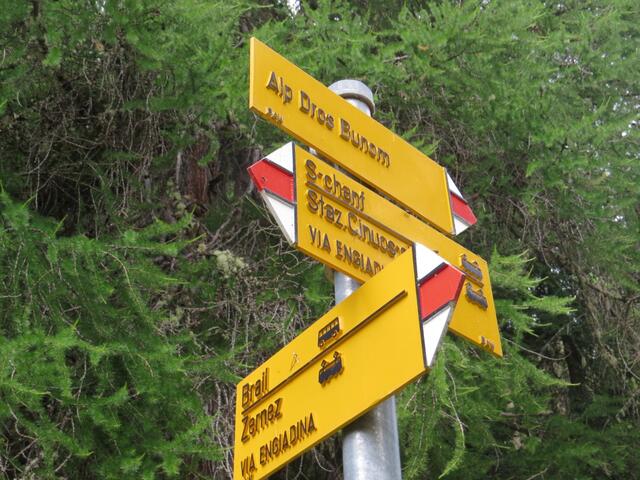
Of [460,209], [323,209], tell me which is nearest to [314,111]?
[323,209]

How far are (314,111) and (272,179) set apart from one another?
35cm

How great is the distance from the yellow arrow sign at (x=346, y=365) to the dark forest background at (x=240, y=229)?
42.0 inches

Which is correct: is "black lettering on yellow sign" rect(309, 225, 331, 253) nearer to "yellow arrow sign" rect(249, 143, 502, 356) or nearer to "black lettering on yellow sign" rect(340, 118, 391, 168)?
"yellow arrow sign" rect(249, 143, 502, 356)

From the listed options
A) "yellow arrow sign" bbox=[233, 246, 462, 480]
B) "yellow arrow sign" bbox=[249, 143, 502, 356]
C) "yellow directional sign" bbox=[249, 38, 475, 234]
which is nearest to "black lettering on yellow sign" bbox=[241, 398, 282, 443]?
"yellow arrow sign" bbox=[233, 246, 462, 480]

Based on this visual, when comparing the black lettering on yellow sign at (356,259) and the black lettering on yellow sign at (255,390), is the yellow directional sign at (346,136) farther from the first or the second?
the black lettering on yellow sign at (255,390)

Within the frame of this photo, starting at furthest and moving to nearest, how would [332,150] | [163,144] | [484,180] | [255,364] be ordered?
[484,180]
[163,144]
[255,364]
[332,150]

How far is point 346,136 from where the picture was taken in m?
2.46

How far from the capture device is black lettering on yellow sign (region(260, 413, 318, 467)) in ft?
6.47

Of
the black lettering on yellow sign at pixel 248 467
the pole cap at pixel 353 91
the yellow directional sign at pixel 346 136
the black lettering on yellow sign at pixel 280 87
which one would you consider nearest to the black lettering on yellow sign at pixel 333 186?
the yellow directional sign at pixel 346 136

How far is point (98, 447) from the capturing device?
3.35m

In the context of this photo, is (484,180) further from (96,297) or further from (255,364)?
(96,297)

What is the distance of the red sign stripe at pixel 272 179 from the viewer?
6.97 ft

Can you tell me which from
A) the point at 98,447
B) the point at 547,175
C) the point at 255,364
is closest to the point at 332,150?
the point at 98,447

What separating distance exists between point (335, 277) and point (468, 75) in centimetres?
292
